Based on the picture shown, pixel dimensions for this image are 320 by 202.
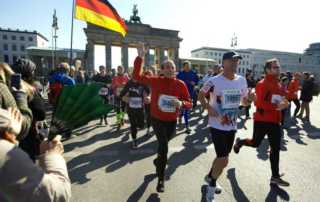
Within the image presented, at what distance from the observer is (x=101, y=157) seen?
5633 mm

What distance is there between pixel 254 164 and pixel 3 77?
490 cm

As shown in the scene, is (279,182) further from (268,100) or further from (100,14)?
(100,14)

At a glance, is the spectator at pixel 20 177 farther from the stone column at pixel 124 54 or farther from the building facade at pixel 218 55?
the building facade at pixel 218 55

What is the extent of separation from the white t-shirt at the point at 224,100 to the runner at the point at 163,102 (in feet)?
2.02

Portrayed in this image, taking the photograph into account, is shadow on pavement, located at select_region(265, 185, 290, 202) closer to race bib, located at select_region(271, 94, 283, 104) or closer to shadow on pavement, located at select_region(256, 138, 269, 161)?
race bib, located at select_region(271, 94, 283, 104)

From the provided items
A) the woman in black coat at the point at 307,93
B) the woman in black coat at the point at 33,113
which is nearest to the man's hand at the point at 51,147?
the woman in black coat at the point at 33,113

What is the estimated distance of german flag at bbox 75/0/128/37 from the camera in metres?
6.25

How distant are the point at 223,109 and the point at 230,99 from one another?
0.60ft

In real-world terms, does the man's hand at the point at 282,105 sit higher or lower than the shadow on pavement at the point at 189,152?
higher

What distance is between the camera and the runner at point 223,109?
139 inches

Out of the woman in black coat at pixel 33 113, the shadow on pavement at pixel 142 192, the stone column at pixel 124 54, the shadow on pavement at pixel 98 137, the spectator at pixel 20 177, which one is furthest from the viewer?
the stone column at pixel 124 54

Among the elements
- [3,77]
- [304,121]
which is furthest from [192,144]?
[304,121]

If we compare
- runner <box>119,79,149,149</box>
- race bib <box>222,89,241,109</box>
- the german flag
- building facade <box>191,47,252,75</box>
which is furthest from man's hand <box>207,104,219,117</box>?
building facade <box>191,47,252,75</box>

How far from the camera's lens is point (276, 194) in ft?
12.8
